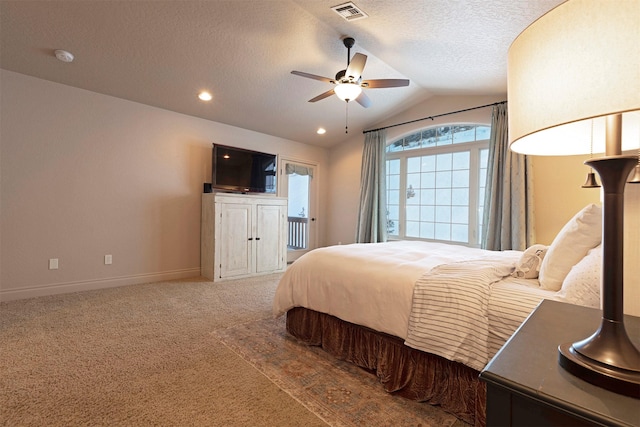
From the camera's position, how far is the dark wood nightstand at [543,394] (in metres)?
0.51

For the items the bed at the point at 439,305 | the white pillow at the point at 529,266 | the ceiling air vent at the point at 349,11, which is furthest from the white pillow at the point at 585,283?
the ceiling air vent at the point at 349,11

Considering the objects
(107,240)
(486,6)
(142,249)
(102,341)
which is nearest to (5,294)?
(107,240)

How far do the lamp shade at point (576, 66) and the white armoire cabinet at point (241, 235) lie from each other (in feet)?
13.2

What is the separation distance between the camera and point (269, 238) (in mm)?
4855

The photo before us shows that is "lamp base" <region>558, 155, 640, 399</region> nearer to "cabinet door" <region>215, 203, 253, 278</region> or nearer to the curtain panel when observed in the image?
"cabinet door" <region>215, 203, 253, 278</region>

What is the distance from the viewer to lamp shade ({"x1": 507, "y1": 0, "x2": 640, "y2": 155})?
0.49 m

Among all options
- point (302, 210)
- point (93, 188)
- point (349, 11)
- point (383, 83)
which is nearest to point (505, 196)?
point (383, 83)

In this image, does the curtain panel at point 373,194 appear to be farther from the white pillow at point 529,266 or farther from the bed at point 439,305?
the white pillow at point 529,266

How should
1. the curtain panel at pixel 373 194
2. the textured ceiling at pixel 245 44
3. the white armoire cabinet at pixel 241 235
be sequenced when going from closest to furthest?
Result: the textured ceiling at pixel 245 44 → the white armoire cabinet at pixel 241 235 → the curtain panel at pixel 373 194

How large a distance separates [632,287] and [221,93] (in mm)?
4275

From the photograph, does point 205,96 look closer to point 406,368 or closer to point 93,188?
point 93,188

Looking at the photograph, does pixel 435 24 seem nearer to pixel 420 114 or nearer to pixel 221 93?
pixel 420 114

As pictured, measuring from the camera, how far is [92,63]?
125 inches

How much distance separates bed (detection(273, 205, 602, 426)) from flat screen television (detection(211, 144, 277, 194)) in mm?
2897
